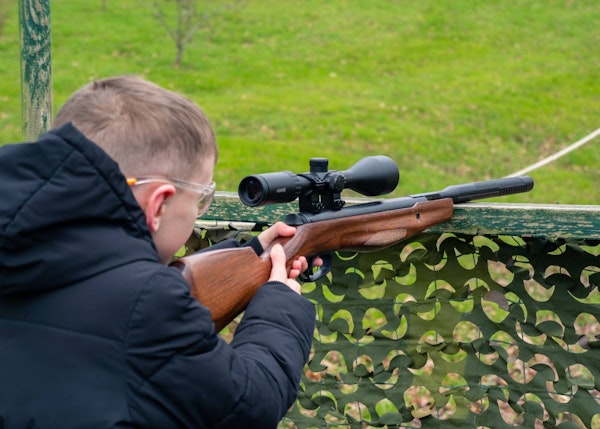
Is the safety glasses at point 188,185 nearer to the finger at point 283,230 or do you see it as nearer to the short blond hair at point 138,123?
the short blond hair at point 138,123

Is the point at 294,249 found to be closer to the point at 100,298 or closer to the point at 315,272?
the point at 315,272

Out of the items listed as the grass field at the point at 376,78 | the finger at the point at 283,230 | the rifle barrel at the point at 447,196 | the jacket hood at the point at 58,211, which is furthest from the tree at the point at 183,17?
the jacket hood at the point at 58,211

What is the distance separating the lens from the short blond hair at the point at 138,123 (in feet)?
6.32

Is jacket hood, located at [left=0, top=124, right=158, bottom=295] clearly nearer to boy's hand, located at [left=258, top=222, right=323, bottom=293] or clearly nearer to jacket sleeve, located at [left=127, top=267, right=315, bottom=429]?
jacket sleeve, located at [left=127, top=267, right=315, bottom=429]

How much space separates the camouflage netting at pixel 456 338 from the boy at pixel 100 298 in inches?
68.0

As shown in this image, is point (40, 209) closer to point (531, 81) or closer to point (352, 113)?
point (352, 113)

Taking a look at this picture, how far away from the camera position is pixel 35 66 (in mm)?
3514

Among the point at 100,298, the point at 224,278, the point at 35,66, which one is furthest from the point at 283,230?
the point at 35,66

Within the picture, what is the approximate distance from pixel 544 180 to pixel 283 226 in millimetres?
8803

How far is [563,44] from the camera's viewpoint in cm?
1697

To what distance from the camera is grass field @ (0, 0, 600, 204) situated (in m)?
11.5

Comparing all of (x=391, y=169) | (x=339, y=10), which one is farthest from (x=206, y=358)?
(x=339, y=10)

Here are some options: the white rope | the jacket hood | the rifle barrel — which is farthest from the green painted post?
the white rope

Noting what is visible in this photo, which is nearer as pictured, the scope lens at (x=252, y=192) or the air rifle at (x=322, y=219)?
the air rifle at (x=322, y=219)
